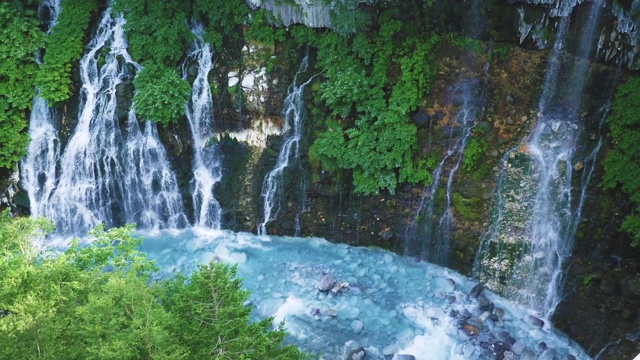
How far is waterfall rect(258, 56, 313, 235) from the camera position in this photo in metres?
14.5

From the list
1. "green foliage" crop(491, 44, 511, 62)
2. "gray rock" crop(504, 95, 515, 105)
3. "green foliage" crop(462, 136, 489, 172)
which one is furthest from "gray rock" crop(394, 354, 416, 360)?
"green foliage" crop(491, 44, 511, 62)

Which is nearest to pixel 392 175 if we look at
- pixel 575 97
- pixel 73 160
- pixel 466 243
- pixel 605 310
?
pixel 466 243

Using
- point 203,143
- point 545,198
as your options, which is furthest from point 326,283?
point 545,198

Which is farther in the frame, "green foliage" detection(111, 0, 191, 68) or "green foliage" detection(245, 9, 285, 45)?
"green foliage" detection(111, 0, 191, 68)

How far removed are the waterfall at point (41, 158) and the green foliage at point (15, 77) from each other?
0.25 metres

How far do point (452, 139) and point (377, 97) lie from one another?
6.95 ft

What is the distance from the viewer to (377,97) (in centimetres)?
1364

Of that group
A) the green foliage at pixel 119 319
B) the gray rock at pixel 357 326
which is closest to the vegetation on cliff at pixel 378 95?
the gray rock at pixel 357 326

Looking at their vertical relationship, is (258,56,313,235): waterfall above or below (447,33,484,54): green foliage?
below

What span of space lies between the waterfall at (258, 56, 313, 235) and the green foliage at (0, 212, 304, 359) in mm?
6154

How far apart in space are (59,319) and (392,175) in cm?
827

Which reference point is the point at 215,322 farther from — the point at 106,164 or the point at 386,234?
the point at 106,164

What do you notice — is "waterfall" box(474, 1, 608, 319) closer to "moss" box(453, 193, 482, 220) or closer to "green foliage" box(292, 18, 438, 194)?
"moss" box(453, 193, 482, 220)

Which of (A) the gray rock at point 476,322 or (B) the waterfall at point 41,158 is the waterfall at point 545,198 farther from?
(B) the waterfall at point 41,158
